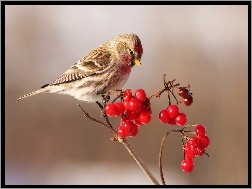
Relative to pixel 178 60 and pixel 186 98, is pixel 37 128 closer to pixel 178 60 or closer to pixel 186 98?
pixel 178 60

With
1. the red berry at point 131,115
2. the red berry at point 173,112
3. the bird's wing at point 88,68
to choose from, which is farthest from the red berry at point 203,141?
the bird's wing at point 88,68

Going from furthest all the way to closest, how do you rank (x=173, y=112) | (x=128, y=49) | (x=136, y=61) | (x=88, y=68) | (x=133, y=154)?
(x=88, y=68), (x=128, y=49), (x=136, y=61), (x=173, y=112), (x=133, y=154)

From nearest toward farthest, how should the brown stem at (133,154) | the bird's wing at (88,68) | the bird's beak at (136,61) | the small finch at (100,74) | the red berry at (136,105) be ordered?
1. the brown stem at (133,154)
2. the red berry at (136,105)
3. the bird's beak at (136,61)
4. the small finch at (100,74)
5. the bird's wing at (88,68)

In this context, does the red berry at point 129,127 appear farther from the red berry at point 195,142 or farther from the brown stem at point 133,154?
the red berry at point 195,142

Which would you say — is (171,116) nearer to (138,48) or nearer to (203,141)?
(203,141)

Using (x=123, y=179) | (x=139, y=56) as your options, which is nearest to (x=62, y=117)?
(x=123, y=179)

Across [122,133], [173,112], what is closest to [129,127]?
[122,133]

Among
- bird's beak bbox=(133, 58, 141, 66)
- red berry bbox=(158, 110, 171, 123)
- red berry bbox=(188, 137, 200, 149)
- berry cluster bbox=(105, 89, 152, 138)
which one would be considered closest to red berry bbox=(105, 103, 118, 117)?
berry cluster bbox=(105, 89, 152, 138)

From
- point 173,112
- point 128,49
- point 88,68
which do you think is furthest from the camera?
point 88,68
